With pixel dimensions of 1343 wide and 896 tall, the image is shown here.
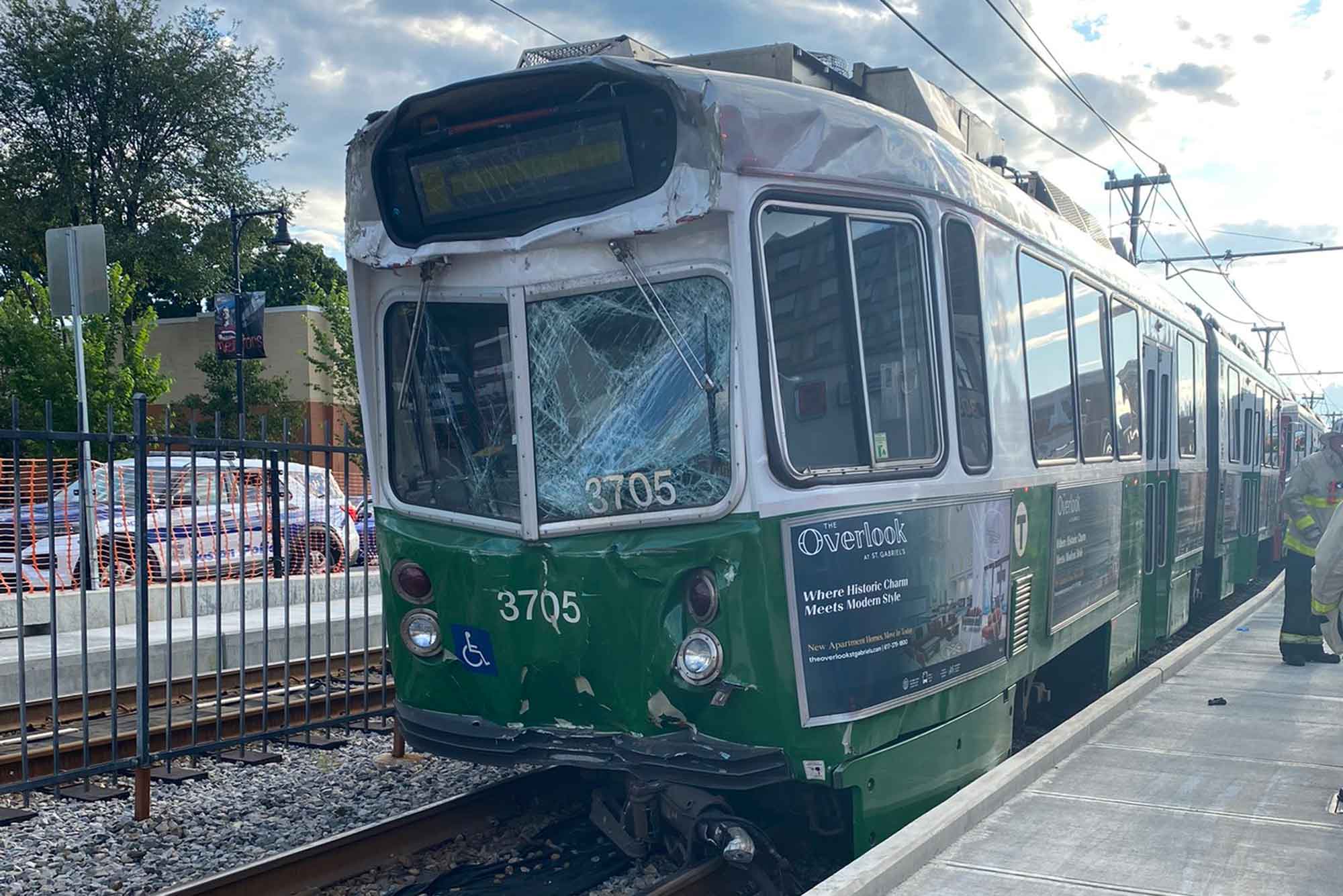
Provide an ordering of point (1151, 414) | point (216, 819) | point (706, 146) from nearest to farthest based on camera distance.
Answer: point (706, 146), point (216, 819), point (1151, 414)

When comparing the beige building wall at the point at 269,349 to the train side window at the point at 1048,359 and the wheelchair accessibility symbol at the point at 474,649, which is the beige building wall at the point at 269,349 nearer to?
the train side window at the point at 1048,359

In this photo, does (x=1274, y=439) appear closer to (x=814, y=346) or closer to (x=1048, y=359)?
(x=1048, y=359)

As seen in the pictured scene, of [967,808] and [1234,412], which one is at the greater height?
[1234,412]

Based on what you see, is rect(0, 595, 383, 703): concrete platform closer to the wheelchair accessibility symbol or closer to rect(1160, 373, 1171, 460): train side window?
the wheelchair accessibility symbol

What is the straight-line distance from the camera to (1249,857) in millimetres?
5137

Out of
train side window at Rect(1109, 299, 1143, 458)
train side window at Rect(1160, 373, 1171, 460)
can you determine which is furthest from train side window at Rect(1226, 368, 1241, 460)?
train side window at Rect(1109, 299, 1143, 458)

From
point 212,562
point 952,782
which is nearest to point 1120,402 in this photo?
point 952,782

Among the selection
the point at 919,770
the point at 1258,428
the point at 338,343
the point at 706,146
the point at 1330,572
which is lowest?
the point at 919,770

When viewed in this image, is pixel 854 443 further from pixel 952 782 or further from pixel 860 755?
pixel 952 782

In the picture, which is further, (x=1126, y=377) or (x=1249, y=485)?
(x=1249, y=485)

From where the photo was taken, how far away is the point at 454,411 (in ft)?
18.5

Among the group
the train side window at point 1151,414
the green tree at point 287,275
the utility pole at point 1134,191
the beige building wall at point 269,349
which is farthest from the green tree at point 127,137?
the train side window at point 1151,414

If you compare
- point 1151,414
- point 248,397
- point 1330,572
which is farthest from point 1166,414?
point 248,397

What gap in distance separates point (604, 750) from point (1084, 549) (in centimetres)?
353
